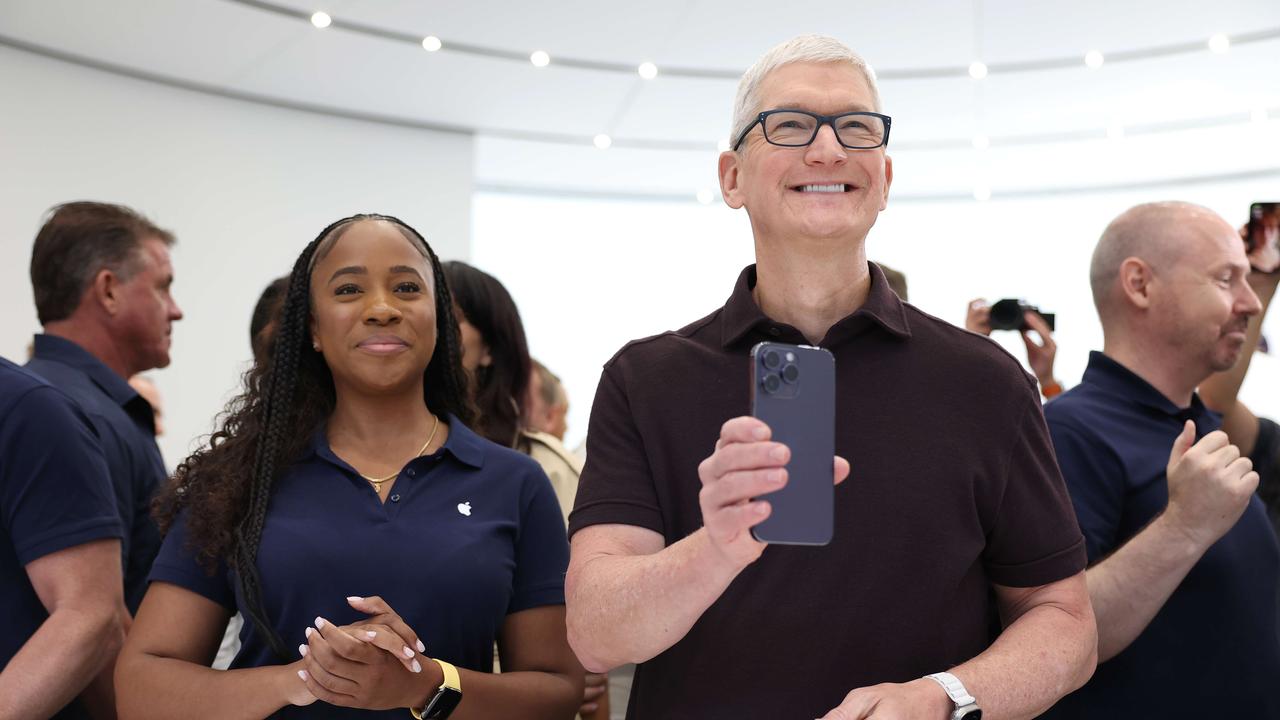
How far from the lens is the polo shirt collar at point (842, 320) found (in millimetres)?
1658

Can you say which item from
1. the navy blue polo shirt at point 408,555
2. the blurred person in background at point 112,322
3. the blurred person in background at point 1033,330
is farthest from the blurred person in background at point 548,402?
the navy blue polo shirt at point 408,555

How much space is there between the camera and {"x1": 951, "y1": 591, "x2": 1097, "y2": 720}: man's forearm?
1496 millimetres

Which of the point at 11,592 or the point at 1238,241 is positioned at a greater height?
the point at 1238,241

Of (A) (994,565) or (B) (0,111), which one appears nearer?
(A) (994,565)

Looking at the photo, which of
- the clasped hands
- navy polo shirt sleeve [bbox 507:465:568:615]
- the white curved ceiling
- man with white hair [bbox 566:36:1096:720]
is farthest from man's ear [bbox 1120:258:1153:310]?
the white curved ceiling

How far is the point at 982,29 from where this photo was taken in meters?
7.15

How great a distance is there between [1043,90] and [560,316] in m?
4.52

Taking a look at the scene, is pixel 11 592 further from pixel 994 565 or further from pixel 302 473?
pixel 994 565

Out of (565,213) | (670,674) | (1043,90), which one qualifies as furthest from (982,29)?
(670,674)

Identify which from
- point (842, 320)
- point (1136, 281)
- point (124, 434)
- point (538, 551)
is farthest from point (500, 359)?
point (842, 320)

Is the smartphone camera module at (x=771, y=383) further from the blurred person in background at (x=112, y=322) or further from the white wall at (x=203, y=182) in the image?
the white wall at (x=203, y=182)

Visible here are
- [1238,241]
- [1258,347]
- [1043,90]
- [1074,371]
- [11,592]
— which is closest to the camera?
[11,592]

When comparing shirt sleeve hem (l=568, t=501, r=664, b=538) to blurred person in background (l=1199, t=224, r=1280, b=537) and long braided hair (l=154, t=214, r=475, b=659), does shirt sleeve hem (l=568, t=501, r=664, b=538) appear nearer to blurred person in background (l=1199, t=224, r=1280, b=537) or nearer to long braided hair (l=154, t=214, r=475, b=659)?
long braided hair (l=154, t=214, r=475, b=659)

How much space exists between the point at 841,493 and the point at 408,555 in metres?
Answer: 0.83
